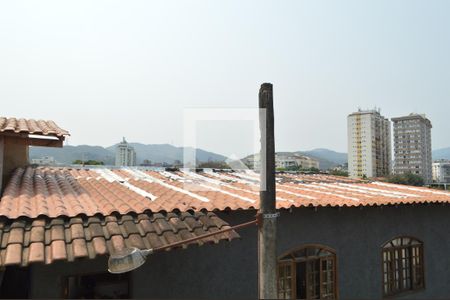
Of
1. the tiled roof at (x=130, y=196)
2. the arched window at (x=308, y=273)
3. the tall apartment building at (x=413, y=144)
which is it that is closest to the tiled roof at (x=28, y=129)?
the tiled roof at (x=130, y=196)

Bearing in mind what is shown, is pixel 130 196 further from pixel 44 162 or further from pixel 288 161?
pixel 288 161

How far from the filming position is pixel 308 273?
23.7 feet

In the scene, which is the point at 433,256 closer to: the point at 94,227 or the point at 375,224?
the point at 375,224

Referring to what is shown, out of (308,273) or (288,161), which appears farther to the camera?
(288,161)

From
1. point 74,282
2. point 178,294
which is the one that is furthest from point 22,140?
point 178,294

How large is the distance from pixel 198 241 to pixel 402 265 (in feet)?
22.3

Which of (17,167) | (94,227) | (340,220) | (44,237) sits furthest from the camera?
(17,167)

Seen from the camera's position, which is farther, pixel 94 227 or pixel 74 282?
pixel 74 282

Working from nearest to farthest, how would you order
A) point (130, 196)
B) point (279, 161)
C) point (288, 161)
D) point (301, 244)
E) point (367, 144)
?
1. point (130, 196)
2. point (301, 244)
3. point (279, 161)
4. point (288, 161)
5. point (367, 144)

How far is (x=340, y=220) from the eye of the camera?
7.64 meters

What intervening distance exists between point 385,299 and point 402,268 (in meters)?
1.04

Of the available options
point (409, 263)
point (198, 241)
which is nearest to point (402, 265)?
→ point (409, 263)

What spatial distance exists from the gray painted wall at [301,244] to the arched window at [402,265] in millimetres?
204

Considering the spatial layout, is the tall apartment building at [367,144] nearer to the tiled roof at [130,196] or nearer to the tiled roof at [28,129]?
the tiled roof at [130,196]
